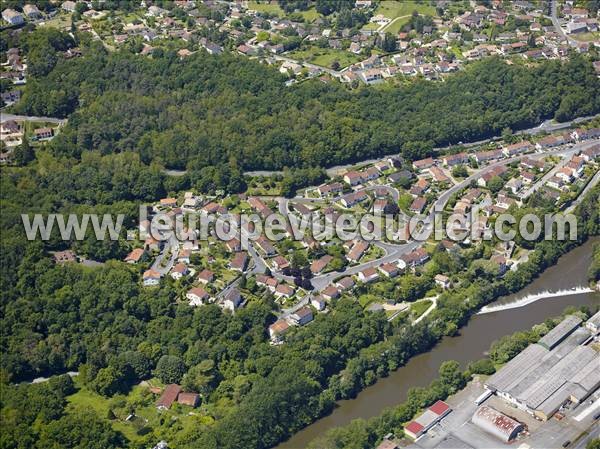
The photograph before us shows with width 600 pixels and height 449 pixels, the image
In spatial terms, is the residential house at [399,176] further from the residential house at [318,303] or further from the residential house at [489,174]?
the residential house at [318,303]

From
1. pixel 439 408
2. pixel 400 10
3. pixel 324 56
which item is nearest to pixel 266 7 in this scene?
pixel 324 56

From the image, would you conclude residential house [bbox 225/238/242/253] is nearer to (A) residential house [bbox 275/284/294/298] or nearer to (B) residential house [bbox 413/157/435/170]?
(A) residential house [bbox 275/284/294/298]

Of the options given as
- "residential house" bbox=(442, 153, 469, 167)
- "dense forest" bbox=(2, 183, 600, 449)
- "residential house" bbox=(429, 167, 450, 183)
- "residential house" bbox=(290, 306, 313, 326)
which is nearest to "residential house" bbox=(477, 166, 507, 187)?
"residential house" bbox=(442, 153, 469, 167)

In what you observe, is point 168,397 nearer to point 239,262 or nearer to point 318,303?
point 318,303

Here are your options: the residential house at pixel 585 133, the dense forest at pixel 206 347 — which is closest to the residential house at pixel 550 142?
the residential house at pixel 585 133

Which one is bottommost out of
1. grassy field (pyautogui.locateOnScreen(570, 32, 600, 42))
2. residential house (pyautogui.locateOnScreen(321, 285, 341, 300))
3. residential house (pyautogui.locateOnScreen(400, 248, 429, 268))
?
residential house (pyautogui.locateOnScreen(321, 285, 341, 300))

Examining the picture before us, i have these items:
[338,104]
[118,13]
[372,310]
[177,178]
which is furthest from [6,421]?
[118,13]

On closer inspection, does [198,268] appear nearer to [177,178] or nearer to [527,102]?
[177,178]

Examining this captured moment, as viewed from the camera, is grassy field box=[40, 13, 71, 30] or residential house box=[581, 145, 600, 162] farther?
grassy field box=[40, 13, 71, 30]
